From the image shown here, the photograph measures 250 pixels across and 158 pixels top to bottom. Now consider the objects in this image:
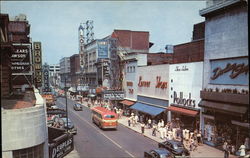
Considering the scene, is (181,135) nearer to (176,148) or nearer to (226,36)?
(176,148)

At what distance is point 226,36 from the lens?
76.8ft

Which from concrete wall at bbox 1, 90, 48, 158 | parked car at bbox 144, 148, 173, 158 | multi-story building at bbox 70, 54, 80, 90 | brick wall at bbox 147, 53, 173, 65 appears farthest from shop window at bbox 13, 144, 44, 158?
multi-story building at bbox 70, 54, 80, 90

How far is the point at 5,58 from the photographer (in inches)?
495

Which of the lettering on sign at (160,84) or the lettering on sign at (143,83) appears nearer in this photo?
the lettering on sign at (160,84)

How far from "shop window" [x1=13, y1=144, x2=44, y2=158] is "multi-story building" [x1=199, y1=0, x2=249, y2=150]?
1640 cm

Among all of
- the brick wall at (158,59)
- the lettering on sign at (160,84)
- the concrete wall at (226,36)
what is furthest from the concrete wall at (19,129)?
the brick wall at (158,59)

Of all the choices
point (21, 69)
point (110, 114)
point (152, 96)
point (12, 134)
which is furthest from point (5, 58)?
point (152, 96)

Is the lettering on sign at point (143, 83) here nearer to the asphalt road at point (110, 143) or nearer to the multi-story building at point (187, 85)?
the multi-story building at point (187, 85)

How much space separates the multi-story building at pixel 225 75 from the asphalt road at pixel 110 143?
6.93 meters

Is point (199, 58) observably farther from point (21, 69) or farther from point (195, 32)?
point (21, 69)

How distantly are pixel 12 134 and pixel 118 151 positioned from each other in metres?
14.9

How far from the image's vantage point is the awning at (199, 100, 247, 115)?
20.6m

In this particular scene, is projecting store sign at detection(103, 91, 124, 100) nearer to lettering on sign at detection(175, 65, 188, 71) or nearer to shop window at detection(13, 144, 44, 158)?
lettering on sign at detection(175, 65, 188, 71)

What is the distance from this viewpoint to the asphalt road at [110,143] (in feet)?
75.2
